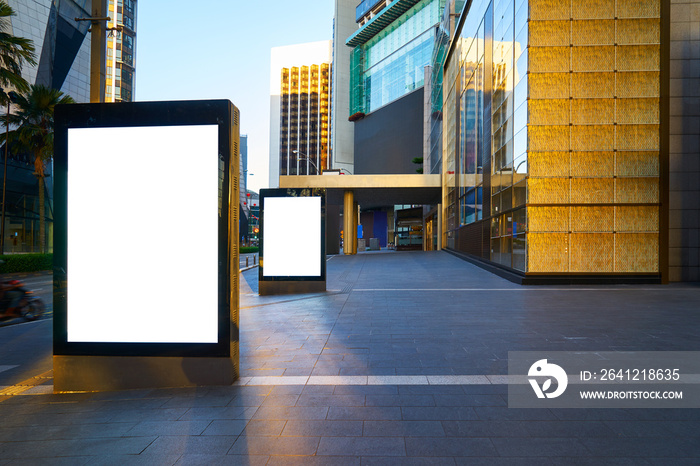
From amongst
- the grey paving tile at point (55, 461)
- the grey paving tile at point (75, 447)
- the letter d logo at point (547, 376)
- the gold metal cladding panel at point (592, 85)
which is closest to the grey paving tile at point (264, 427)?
the grey paving tile at point (75, 447)

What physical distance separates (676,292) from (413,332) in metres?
9.15

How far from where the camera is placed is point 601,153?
1426 centimetres

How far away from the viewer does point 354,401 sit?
13.4 feet

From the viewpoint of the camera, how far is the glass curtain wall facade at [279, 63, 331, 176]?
15650 centimetres

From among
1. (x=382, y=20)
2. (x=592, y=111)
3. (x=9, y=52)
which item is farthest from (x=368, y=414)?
(x=382, y=20)

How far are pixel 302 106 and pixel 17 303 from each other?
6136 inches

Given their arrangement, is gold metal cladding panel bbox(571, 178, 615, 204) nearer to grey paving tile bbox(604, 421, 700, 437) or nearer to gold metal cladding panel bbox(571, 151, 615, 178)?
gold metal cladding panel bbox(571, 151, 615, 178)

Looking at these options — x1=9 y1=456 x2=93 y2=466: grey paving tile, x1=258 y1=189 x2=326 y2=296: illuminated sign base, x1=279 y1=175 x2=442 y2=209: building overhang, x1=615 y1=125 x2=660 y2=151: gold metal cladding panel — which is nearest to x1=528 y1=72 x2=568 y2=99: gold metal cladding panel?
x1=615 y1=125 x2=660 y2=151: gold metal cladding panel

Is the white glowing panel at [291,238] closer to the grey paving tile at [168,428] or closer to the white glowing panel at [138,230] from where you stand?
the white glowing panel at [138,230]

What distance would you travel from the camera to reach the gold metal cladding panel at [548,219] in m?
14.3

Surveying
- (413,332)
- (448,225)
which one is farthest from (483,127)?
(413,332)

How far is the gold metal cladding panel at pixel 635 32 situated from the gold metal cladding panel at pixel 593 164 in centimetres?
367

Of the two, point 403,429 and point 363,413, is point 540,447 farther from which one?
point 363,413

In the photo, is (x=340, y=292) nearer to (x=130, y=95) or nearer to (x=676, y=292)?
(x=676, y=292)
